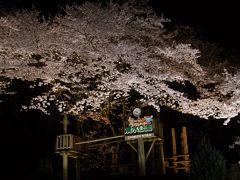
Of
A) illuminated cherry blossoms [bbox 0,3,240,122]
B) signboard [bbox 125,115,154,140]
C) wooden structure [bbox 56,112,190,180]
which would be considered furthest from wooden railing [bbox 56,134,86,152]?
signboard [bbox 125,115,154,140]

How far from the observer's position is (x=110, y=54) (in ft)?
45.5

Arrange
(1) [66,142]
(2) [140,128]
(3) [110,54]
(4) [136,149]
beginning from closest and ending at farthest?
(3) [110,54], (2) [140,128], (1) [66,142], (4) [136,149]

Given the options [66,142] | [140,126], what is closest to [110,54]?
[140,126]

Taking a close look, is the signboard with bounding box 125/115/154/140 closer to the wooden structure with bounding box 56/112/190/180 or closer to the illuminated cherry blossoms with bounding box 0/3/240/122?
the wooden structure with bounding box 56/112/190/180

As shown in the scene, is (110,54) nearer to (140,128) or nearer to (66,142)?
(140,128)

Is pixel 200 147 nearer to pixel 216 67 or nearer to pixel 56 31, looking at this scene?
pixel 216 67

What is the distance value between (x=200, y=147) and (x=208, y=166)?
646 millimetres

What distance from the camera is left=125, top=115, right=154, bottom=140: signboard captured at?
14281 mm

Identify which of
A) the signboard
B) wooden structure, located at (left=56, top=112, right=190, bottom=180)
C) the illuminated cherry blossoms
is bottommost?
wooden structure, located at (left=56, top=112, right=190, bottom=180)

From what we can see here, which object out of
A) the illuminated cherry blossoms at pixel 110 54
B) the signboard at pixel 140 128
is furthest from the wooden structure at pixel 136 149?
the illuminated cherry blossoms at pixel 110 54

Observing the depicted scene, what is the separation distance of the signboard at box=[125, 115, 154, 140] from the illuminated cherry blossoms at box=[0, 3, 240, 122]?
148cm

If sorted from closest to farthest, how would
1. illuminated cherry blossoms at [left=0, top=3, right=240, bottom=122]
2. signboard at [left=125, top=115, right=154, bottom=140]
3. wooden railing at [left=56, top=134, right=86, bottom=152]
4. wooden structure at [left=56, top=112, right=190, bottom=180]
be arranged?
illuminated cherry blossoms at [left=0, top=3, right=240, bottom=122]
signboard at [left=125, top=115, right=154, bottom=140]
wooden structure at [left=56, top=112, right=190, bottom=180]
wooden railing at [left=56, top=134, right=86, bottom=152]

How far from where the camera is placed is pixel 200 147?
10359 millimetres

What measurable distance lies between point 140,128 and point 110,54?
346 centimetres
